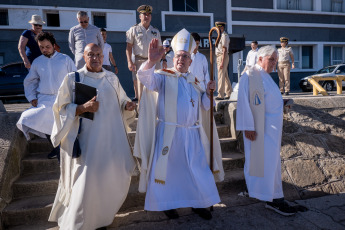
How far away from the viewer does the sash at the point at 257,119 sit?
140 inches

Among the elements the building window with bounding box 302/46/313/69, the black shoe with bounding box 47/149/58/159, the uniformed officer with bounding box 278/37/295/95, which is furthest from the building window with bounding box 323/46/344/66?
the black shoe with bounding box 47/149/58/159

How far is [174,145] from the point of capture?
10.9 feet

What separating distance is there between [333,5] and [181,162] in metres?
19.8

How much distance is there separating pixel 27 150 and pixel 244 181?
3.23 m

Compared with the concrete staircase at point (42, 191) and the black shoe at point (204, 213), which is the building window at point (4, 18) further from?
the black shoe at point (204, 213)

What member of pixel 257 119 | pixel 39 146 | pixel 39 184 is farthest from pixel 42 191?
pixel 257 119

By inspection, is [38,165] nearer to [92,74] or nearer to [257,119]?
[92,74]

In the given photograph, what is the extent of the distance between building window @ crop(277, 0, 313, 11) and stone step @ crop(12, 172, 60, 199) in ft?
56.1

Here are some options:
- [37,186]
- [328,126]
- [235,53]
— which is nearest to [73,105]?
[37,186]

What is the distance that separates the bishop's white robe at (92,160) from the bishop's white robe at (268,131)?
1533mm

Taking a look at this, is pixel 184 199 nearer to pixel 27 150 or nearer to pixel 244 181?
pixel 244 181

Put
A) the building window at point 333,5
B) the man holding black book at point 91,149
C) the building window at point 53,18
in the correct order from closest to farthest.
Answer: the man holding black book at point 91,149 < the building window at point 53,18 < the building window at point 333,5

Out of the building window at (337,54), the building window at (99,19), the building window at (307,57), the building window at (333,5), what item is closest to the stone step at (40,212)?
the building window at (99,19)

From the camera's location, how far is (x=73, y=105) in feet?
9.32
